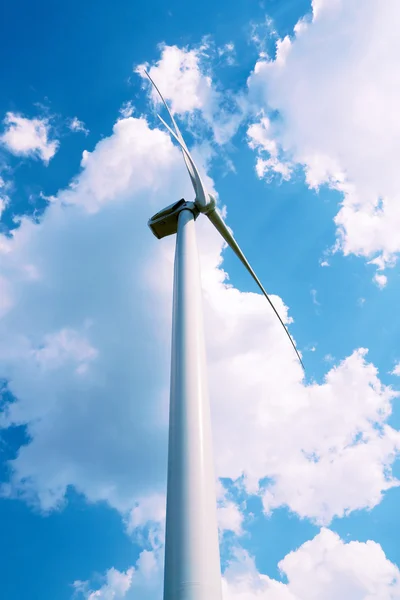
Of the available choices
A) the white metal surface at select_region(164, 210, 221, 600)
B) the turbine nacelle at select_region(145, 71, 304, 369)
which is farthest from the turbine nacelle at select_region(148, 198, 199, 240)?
the white metal surface at select_region(164, 210, 221, 600)

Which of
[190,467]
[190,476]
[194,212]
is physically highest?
[194,212]

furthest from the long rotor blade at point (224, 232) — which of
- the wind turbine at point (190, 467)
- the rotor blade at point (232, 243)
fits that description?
the wind turbine at point (190, 467)

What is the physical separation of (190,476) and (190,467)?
191 mm

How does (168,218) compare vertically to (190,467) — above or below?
above

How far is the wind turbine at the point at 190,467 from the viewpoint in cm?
766

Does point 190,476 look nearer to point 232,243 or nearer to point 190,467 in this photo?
point 190,467

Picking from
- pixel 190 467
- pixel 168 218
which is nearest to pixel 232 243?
pixel 168 218

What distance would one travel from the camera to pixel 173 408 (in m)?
10.2

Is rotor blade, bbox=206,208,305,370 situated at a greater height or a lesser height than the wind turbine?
greater

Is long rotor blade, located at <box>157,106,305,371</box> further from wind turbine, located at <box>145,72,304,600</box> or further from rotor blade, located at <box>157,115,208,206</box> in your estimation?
wind turbine, located at <box>145,72,304,600</box>

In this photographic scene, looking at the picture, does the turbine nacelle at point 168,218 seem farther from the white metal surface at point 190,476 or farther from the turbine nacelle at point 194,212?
the white metal surface at point 190,476

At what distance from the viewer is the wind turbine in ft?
25.1

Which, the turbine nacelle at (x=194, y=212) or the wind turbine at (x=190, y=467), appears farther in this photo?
the turbine nacelle at (x=194, y=212)

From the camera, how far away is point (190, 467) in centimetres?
889
